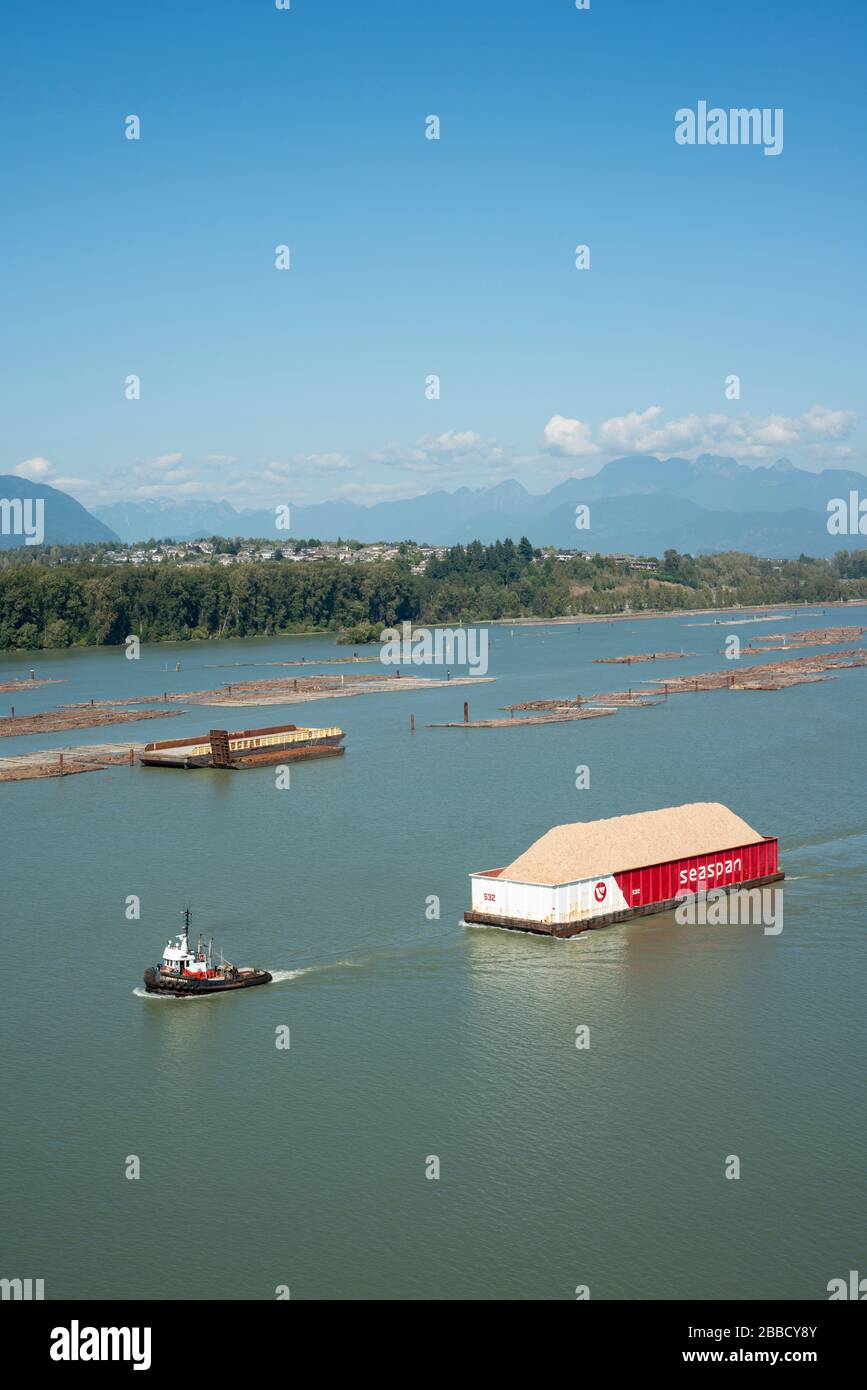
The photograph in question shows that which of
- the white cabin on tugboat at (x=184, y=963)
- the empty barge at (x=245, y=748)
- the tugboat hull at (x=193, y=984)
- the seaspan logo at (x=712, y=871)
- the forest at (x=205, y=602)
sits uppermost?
the forest at (x=205, y=602)

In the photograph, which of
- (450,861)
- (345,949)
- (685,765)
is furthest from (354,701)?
(345,949)

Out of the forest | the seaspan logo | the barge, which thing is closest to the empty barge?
the barge

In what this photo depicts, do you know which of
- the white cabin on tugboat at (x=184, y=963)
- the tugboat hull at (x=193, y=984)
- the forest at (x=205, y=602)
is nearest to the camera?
the tugboat hull at (x=193, y=984)

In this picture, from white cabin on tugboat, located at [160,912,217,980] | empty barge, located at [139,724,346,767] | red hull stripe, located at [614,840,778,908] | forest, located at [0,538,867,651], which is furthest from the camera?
forest, located at [0,538,867,651]

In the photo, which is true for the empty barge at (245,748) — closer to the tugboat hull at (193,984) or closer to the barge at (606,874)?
the barge at (606,874)

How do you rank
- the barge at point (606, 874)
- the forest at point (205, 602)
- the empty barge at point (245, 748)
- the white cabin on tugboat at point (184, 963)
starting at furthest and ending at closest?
1. the forest at point (205, 602)
2. the empty barge at point (245, 748)
3. the barge at point (606, 874)
4. the white cabin on tugboat at point (184, 963)

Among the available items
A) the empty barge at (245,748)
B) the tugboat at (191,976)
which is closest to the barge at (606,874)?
the tugboat at (191,976)

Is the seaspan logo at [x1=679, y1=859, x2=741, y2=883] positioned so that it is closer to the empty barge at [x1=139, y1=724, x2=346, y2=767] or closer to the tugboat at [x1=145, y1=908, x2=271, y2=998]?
the tugboat at [x1=145, y1=908, x2=271, y2=998]

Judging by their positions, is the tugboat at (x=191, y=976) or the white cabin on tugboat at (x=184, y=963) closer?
the tugboat at (x=191, y=976)
